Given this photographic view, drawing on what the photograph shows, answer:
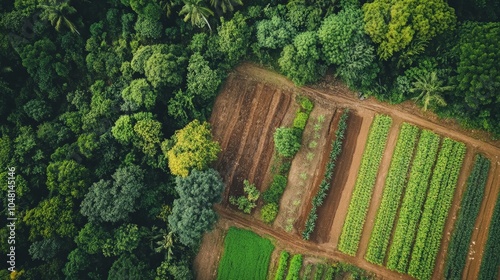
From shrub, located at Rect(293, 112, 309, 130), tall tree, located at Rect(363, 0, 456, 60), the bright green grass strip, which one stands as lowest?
the bright green grass strip

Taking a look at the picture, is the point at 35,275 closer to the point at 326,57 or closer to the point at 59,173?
the point at 59,173

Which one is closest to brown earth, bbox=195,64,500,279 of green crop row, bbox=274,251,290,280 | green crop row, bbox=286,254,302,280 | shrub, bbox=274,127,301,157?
green crop row, bbox=274,251,290,280

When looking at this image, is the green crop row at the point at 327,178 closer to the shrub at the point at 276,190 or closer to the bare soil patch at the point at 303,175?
the bare soil patch at the point at 303,175

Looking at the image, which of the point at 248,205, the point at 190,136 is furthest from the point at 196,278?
the point at 190,136

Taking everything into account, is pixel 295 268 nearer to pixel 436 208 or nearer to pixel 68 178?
pixel 436 208

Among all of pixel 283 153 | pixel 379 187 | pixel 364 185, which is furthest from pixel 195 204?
pixel 379 187

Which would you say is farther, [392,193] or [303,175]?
[303,175]

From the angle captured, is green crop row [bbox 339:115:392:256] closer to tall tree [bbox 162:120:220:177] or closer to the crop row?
the crop row
